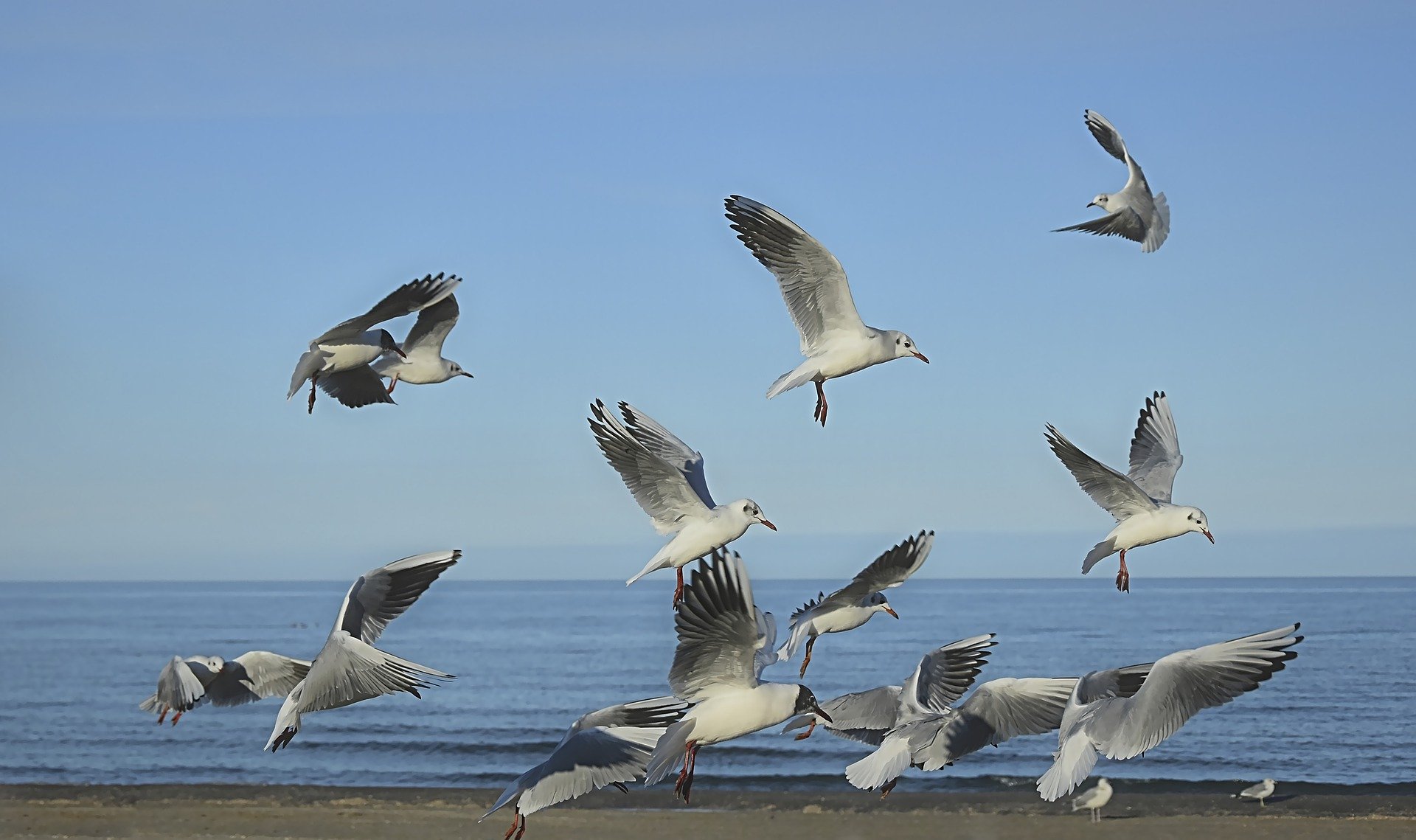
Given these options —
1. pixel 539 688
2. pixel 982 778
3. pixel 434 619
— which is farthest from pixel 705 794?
pixel 434 619

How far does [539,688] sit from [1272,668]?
3401 centimetres

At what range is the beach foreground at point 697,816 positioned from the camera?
16828mm

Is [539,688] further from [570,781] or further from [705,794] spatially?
[570,781]

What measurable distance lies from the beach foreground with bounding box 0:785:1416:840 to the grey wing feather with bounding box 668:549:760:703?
9.42m

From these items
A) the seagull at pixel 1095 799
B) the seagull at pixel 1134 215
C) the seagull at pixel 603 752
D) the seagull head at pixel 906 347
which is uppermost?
the seagull at pixel 1134 215

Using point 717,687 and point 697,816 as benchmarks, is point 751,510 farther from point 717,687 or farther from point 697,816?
point 697,816

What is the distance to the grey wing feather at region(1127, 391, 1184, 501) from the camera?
12617mm

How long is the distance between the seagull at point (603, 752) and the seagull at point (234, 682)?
277 cm

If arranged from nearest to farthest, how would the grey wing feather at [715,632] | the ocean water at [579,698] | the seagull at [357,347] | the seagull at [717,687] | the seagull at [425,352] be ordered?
the grey wing feather at [715,632] < the seagull at [717,687] < the seagull at [357,347] < the seagull at [425,352] < the ocean water at [579,698]

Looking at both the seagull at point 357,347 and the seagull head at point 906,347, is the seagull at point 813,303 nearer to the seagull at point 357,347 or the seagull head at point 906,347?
the seagull head at point 906,347

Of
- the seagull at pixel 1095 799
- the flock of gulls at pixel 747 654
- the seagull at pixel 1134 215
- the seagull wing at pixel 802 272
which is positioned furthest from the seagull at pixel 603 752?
the seagull at pixel 1095 799

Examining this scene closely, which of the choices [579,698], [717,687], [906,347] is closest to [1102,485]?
[906,347]

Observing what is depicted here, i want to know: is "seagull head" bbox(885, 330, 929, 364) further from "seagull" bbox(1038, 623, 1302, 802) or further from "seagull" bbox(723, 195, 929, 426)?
"seagull" bbox(1038, 623, 1302, 802)

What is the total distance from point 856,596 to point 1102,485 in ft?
7.13
